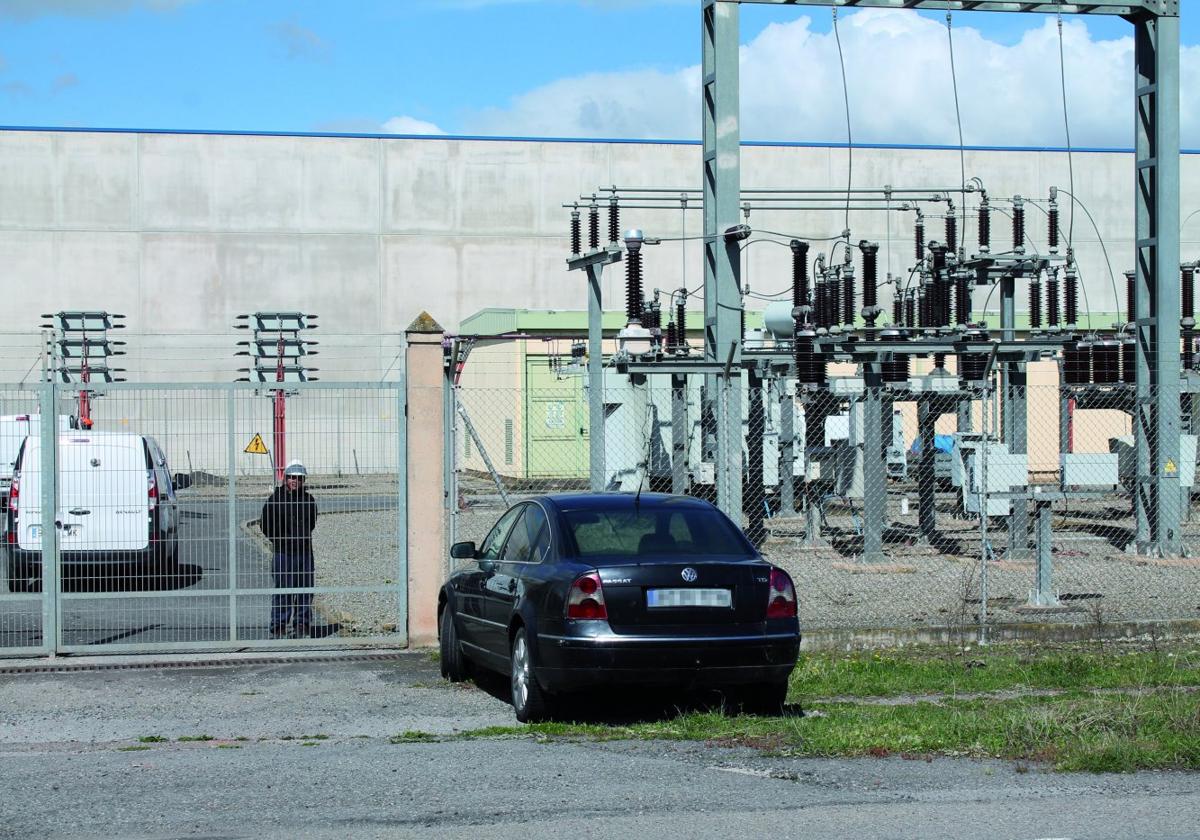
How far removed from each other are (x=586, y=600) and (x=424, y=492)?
3.84 m

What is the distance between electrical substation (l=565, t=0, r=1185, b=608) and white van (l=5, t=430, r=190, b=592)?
13.1ft

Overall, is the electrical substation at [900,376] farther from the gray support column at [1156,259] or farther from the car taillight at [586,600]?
the car taillight at [586,600]

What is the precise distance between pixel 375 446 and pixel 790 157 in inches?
1377

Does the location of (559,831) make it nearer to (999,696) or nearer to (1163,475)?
(999,696)

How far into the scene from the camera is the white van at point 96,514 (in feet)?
39.5

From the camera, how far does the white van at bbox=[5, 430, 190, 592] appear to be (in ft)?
39.5

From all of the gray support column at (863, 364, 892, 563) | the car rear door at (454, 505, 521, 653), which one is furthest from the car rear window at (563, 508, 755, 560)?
the gray support column at (863, 364, 892, 563)

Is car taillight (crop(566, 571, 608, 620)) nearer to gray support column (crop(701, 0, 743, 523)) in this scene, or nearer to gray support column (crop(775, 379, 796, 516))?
gray support column (crop(701, 0, 743, 523))

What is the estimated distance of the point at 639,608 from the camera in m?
8.79

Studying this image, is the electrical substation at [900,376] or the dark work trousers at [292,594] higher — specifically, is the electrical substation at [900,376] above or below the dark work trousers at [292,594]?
above

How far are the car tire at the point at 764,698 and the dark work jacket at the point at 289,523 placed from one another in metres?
4.61

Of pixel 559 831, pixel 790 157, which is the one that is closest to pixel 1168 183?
pixel 559 831

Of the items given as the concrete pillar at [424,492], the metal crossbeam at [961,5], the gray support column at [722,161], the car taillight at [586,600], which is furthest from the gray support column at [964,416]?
the car taillight at [586,600]

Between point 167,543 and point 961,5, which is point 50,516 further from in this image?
point 961,5
